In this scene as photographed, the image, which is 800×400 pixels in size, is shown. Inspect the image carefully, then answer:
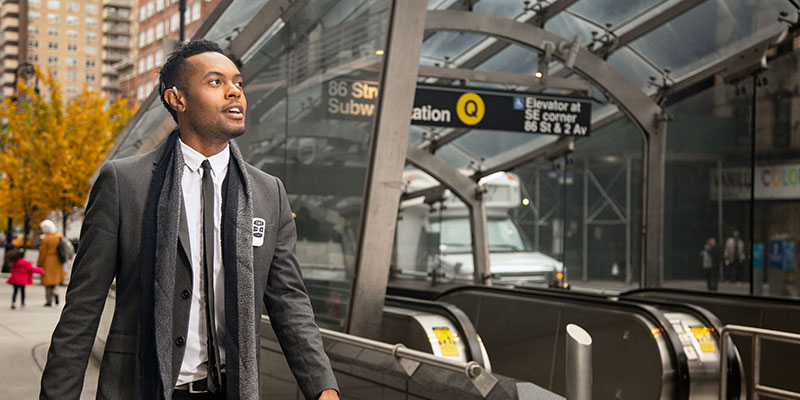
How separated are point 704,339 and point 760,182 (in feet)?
26.4

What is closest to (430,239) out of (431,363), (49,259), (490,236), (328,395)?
(490,236)

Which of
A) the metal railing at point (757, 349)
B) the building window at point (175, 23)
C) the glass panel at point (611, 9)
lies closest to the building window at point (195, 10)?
the building window at point (175, 23)

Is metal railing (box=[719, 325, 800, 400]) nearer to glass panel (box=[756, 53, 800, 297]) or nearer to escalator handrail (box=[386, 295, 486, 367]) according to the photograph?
escalator handrail (box=[386, 295, 486, 367])

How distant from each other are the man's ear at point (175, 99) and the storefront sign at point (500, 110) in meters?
9.23

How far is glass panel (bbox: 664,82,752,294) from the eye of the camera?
16.7m

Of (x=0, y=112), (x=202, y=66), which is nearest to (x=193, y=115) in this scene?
(x=202, y=66)

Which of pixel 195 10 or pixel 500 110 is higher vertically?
pixel 195 10

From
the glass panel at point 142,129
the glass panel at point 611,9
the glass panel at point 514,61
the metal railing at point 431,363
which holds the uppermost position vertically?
the glass panel at point 611,9

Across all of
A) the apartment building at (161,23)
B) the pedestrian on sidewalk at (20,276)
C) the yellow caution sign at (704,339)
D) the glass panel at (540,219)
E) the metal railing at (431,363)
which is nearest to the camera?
the metal railing at (431,363)

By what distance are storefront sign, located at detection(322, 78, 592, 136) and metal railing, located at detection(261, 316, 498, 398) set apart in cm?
653

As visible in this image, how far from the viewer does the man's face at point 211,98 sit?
264 centimetres

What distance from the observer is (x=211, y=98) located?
8.64 feet

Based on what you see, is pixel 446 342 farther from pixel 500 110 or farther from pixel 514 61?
pixel 514 61

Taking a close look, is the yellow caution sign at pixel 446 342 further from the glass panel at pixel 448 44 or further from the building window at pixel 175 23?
the glass panel at pixel 448 44
